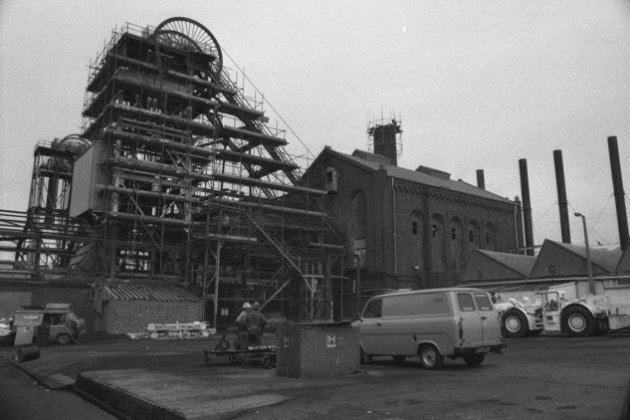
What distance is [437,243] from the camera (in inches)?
1852

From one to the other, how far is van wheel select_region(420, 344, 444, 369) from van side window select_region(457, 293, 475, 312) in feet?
3.91

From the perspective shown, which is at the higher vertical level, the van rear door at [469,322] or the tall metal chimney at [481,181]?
the tall metal chimney at [481,181]

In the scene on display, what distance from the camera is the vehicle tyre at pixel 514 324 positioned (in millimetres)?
24203

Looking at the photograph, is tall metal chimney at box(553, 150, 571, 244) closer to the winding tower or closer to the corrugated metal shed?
the winding tower

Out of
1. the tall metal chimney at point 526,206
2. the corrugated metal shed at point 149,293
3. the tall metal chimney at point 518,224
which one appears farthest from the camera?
the tall metal chimney at point 526,206

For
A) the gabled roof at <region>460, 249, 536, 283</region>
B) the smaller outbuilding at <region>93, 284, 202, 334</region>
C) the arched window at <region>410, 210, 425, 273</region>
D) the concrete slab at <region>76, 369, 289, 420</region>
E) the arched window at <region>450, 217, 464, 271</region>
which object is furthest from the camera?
the arched window at <region>450, 217, 464, 271</region>

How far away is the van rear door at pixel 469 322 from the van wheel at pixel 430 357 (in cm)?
71

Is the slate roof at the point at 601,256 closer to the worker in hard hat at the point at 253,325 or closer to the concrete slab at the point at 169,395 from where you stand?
the worker in hard hat at the point at 253,325

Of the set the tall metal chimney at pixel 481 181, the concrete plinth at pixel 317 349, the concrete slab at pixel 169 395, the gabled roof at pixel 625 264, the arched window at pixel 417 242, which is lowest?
the concrete slab at pixel 169 395

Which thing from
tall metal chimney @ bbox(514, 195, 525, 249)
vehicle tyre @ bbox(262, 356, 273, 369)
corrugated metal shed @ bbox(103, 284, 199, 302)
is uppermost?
tall metal chimney @ bbox(514, 195, 525, 249)

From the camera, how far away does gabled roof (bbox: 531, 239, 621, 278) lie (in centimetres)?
3859

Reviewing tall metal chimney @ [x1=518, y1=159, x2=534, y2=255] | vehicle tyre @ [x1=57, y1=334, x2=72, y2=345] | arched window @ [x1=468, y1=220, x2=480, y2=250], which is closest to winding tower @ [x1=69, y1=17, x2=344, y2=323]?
vehicle tyre @ [x1=57, y1=334, x2=72, y2=345]

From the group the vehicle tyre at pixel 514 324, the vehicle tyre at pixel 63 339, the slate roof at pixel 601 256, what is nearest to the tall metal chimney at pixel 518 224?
the slate roof at pixel 601 256

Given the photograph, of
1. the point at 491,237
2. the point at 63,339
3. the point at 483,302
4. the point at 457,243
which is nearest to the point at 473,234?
the point at 491,237
